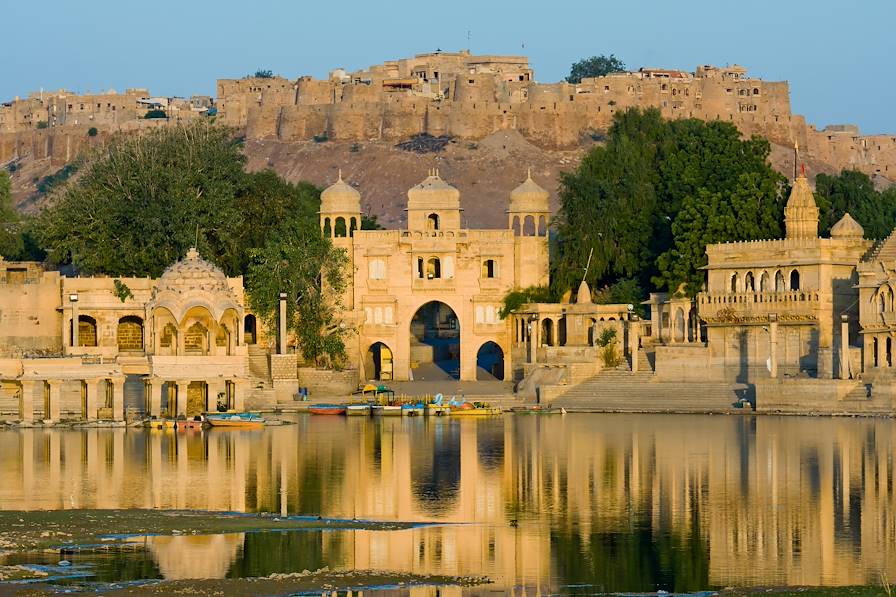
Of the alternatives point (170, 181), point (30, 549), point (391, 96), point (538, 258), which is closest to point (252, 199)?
point (170, 181)

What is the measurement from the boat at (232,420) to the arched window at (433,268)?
13.9 meters

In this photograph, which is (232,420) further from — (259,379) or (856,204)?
(856,204)

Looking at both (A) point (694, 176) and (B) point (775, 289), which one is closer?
(B) point (775, 289)

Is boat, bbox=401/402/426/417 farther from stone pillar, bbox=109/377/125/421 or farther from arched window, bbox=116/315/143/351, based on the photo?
arched window, bbox=116/315/143/351

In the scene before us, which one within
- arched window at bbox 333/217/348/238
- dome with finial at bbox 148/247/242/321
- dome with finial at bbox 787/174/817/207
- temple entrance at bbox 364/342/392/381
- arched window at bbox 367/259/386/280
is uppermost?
dome with finial at bbox 787/174/817/207

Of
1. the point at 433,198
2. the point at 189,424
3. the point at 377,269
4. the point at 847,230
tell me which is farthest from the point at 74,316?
the point at 847,230

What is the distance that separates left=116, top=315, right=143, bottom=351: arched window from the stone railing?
55.0 ft

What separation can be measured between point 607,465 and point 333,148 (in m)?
73.2

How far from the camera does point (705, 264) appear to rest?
216ft

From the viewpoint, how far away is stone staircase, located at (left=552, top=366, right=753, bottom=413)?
6138 centimetres

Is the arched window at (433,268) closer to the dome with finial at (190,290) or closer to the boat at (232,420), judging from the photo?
the dome with finial at (190,290)

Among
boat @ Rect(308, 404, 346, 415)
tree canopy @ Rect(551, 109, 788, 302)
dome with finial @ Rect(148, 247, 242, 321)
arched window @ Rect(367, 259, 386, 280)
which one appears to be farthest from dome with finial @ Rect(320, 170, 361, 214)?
boat @ Rect(308, 404, 346, 415)

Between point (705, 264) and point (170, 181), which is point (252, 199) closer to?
point (170, 181)

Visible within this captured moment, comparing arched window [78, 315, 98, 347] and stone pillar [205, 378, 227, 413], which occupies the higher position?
arched window [78, 315, 98, 347]
